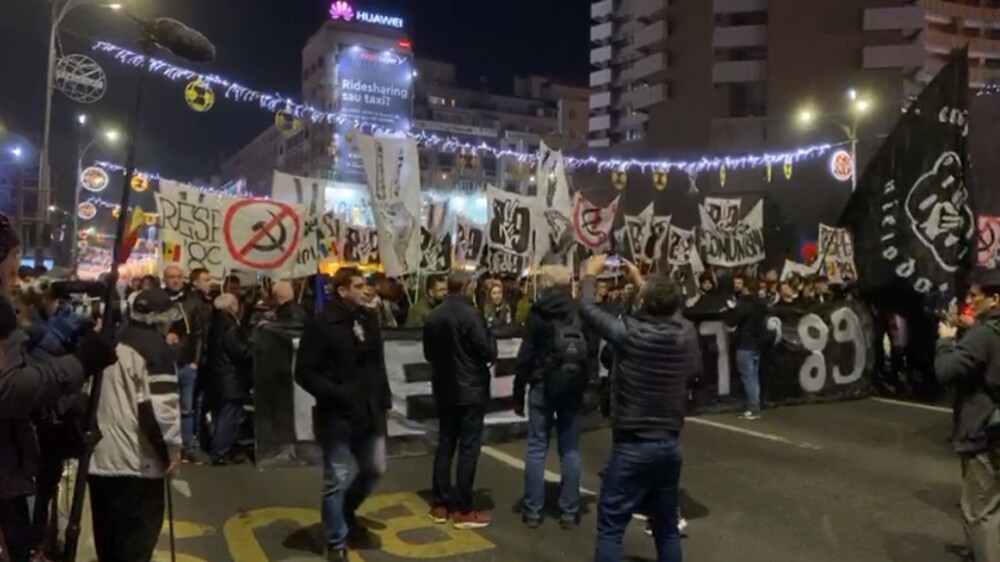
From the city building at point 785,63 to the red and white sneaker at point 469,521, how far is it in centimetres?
4674

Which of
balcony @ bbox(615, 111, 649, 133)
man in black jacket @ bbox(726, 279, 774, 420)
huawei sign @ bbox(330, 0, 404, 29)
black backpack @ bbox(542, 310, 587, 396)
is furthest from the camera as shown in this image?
huawei sign @ bbox(330, 0, 404, 29)

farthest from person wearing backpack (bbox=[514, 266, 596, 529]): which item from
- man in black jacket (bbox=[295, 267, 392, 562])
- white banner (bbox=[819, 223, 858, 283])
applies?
white banner (bbox=[819, 223, 858, 283])

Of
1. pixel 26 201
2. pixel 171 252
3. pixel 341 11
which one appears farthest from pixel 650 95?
pixel 171 252

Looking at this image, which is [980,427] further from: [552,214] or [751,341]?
[552,214]

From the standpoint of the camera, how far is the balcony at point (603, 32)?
85375mm

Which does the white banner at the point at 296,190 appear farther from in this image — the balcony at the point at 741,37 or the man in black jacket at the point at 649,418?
the balcony at the point at 741,37

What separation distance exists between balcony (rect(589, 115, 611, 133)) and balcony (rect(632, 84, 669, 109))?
603 inches

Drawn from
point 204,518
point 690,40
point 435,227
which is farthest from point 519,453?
point 690,40

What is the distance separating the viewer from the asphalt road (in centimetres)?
600

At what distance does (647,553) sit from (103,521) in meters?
3.50

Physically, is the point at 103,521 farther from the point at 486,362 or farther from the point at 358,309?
the point at 486,362

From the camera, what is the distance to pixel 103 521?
4383mm

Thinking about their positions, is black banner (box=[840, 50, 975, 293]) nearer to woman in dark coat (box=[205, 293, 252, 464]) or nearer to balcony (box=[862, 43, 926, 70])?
woman in dark coat (box=[205, 293, 252, 464])

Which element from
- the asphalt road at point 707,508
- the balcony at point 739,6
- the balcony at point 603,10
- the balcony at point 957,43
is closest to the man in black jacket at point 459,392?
the asphalt road at point 707,508
